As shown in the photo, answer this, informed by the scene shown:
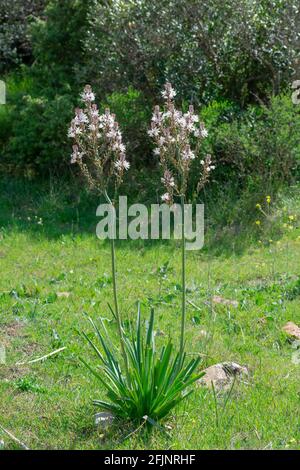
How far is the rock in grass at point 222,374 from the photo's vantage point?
17.1 feet

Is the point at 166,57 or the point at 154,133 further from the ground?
the point at 166,57

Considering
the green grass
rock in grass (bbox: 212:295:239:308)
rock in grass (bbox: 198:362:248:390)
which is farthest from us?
rock in grass (bbox: 212:295:239:308)

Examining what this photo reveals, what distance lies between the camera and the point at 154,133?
174 inches

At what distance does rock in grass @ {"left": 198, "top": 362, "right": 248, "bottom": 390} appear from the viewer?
5.21 metres

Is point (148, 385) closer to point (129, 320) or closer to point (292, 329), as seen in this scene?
point (129, 320)

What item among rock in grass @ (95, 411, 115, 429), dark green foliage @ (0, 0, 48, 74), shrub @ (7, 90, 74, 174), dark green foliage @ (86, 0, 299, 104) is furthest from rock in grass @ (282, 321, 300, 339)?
dark green foliage @ (0, 0, 48, 74)

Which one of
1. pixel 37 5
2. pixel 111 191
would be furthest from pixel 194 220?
pixel 37 5

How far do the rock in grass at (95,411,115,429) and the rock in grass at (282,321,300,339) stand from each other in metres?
1.91

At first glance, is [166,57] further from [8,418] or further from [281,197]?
[8,418]

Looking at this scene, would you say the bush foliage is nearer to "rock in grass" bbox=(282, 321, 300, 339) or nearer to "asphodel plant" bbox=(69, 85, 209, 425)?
"rock in grass" bbox=(282, 321, 300, 339)

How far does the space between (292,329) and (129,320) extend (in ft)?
4.21
